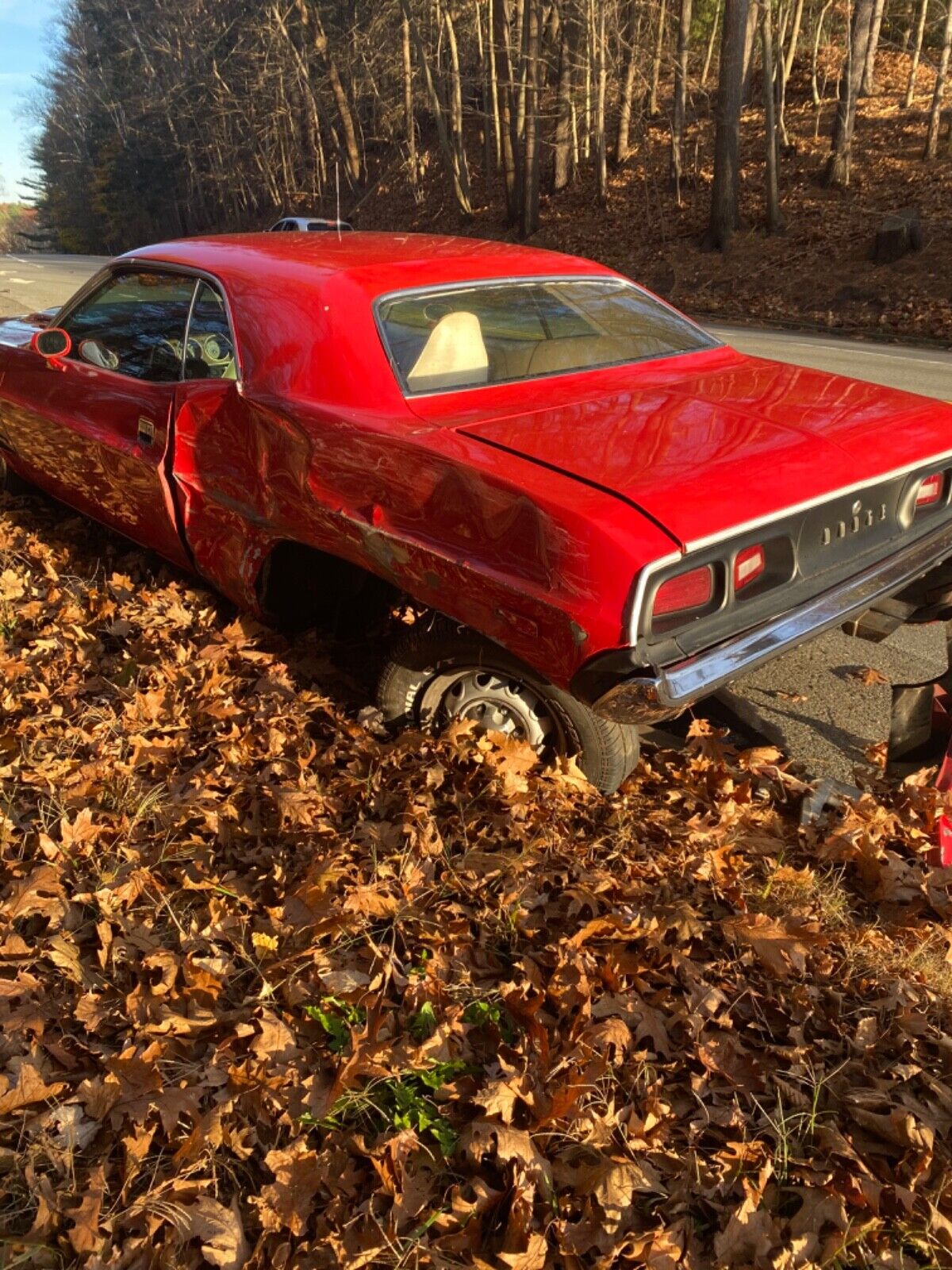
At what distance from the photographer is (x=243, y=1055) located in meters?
2.15

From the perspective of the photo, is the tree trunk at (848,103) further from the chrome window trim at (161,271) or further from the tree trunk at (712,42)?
the chrome window trim at (161,271)

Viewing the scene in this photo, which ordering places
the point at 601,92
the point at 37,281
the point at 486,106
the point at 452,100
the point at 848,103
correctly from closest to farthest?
the point at 848,103 < the point at 601,92 < the point at 37,281 < the point at 452,100 < the point at 486,106

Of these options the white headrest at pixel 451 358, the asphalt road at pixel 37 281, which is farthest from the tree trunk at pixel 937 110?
the white headrest at pixel 451 358

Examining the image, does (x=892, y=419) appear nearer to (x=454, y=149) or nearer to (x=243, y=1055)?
(x=243, y=1055)

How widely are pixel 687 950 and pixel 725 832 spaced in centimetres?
54

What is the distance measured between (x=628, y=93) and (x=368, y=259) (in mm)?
25799

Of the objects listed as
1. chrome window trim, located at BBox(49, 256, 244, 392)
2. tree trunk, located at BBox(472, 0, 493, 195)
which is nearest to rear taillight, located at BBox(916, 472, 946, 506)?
chrome window trim, located at BBox(49, 256, 244, 392)

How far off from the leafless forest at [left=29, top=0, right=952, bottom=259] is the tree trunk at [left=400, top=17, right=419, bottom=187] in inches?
6.5

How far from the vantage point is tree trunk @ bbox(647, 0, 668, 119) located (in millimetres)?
25906

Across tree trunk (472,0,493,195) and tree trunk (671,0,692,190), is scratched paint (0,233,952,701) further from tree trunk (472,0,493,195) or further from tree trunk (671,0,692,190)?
tree trunk (472,0,493,195)

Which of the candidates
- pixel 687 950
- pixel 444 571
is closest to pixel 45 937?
pixel 444 571

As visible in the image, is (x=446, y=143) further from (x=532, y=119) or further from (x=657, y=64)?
(x=532, y=119)

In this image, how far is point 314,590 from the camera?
3.55m

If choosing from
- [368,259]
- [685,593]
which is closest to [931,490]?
[685,593]
